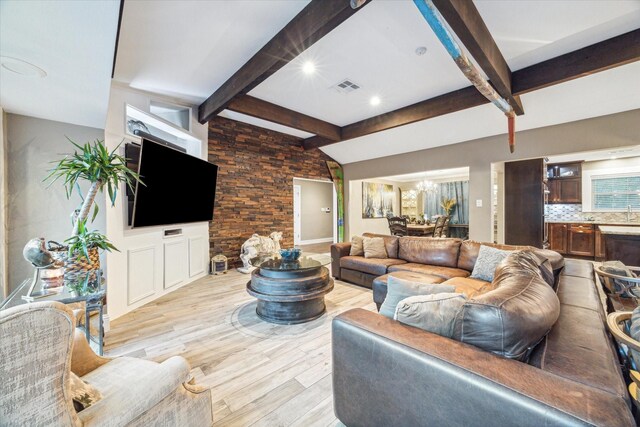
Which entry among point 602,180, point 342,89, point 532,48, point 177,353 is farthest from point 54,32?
point 602,180

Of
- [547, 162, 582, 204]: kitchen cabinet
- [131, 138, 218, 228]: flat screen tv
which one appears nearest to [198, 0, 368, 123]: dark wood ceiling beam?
[131, 138, 218, 228]: flat screen tv

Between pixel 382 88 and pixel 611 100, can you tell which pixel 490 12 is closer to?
pixel 382 88

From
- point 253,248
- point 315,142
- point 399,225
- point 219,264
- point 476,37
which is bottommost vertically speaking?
point 219,264

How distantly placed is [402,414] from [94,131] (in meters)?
3.81

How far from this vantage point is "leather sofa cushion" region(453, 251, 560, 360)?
1.04m

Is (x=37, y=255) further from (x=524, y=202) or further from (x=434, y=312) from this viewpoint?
(x=524, y=202)

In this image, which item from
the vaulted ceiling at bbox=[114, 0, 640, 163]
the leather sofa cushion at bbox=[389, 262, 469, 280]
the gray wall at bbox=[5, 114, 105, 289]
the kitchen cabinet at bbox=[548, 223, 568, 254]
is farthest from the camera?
the kitchen cabinet at bbox=[548, 223, 568, 254]

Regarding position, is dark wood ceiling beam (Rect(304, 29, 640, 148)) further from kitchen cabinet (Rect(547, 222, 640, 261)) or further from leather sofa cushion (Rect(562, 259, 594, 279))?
kitchen cabinet (Rect(547, 222, 640, 261))

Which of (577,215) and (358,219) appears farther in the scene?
(358,219)

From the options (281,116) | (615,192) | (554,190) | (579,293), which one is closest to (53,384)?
(579,293)

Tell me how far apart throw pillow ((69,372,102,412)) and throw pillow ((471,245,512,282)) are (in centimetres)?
336

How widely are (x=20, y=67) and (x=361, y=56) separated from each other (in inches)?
112

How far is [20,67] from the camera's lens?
1634mm

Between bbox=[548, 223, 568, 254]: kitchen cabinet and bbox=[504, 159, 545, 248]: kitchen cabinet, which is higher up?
bbox=[504, 159, 545, 248]: kitchen cabinet
